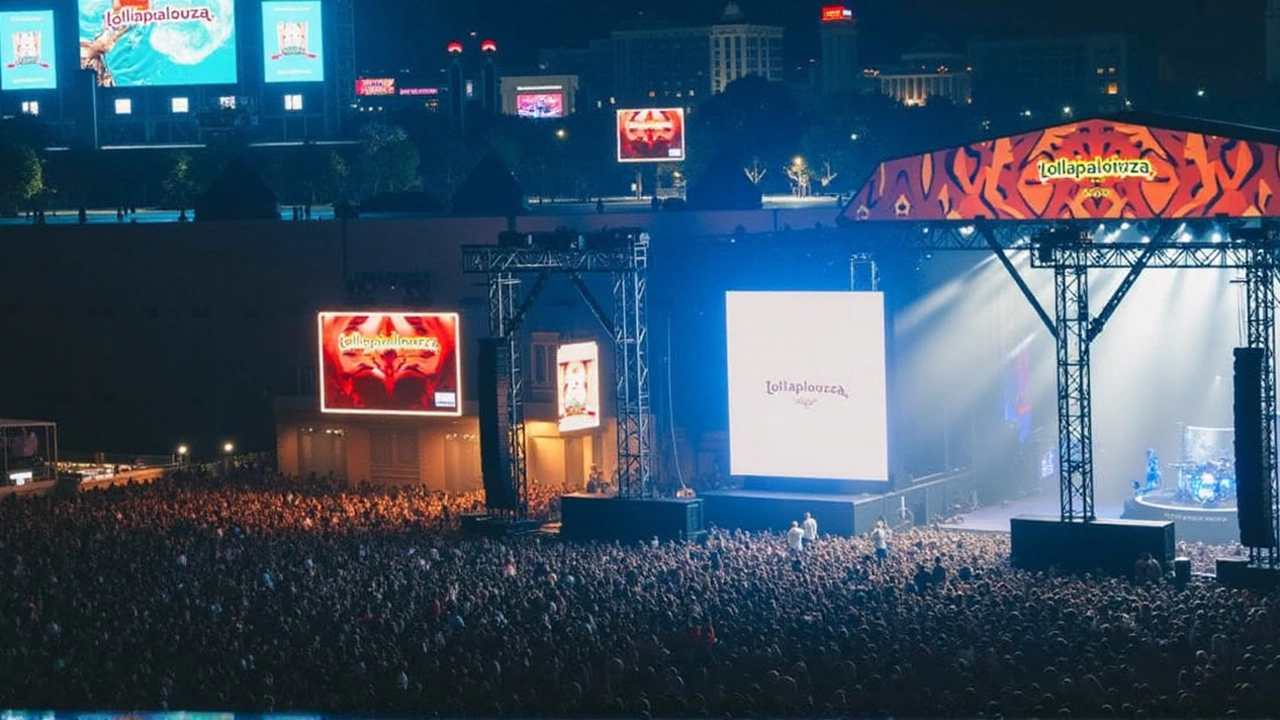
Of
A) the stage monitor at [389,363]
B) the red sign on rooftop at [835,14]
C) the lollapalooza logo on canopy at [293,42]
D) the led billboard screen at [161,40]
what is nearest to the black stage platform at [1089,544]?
the stage monitor at [389,363]

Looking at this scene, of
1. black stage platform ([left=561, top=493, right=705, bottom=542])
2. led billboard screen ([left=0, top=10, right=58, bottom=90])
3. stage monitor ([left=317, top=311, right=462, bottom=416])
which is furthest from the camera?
led billboard screen ([left=0, top=10, right=58, bottom=90])

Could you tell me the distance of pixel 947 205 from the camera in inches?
1372

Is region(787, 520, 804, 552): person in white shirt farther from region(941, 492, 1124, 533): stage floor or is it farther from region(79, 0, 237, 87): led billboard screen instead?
region(79, 0, 237, 87): led billboard screen

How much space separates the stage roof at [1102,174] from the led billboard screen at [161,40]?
57565 millimetres

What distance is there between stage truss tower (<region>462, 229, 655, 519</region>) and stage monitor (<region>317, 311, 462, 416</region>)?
12.6ft

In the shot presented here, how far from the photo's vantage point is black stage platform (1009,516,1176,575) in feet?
97.8

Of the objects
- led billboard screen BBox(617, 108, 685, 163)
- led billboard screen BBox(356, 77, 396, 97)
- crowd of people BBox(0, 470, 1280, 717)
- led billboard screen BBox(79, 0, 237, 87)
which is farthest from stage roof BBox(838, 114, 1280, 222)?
led billboard screen BBox(356, 77, 396, 97)

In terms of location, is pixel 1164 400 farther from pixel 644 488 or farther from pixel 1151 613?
pixel 1151 613

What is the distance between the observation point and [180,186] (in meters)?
76.7

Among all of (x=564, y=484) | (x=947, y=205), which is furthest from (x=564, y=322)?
(x=947, y=205)

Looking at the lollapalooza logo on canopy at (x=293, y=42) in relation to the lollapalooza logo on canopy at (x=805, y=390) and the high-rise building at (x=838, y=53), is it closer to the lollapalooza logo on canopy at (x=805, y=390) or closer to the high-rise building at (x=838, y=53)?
the lollapalooza logo on canopy at (x=805, y=390)

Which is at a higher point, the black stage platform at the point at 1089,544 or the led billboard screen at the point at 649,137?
the led billboard screen at the point at 649,137

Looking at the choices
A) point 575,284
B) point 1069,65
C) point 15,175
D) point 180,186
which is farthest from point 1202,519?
point 1069,65

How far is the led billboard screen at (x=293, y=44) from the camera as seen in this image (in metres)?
89.8
